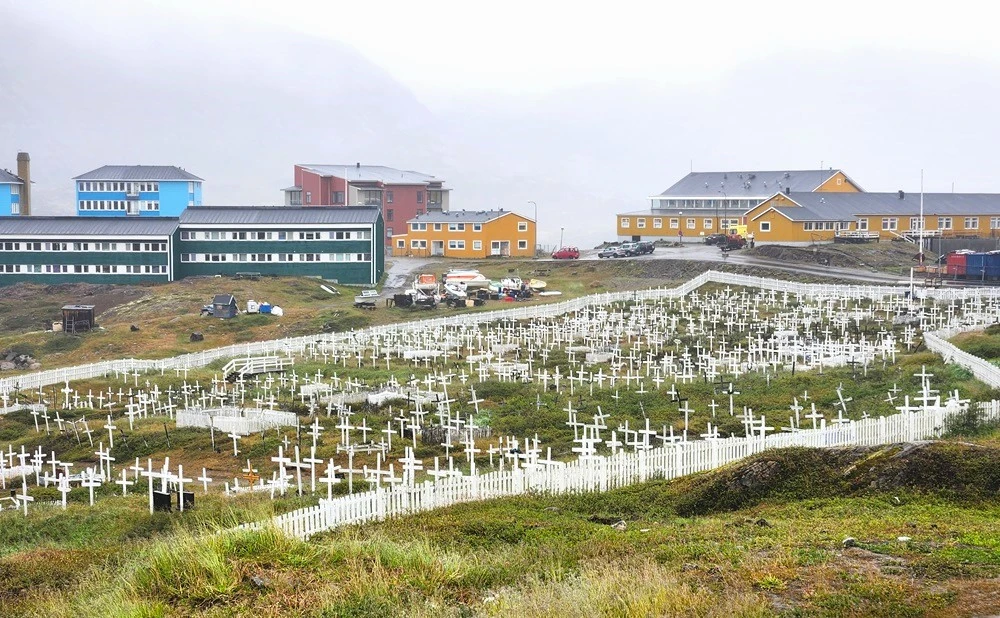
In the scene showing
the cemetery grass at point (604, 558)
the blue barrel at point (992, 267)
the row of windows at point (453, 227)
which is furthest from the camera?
the row of windows at point (453, 227)

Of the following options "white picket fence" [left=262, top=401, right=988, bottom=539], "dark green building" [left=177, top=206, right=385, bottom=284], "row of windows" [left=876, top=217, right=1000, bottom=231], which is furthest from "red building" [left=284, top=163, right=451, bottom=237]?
"white picket fence" [left=262, top=401, right=988, bottom=539]

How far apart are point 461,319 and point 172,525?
121ft

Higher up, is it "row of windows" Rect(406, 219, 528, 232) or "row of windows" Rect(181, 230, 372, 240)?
"row of windows" Rect(406, 219, 528, 232)

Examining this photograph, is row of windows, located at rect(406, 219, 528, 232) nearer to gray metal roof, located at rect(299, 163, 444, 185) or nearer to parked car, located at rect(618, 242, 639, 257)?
parked car, located at rect(618, 242, 639, 257)

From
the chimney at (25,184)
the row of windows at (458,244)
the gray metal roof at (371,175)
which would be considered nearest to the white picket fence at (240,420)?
the row of windows at (458,244)

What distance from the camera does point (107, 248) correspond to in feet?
254

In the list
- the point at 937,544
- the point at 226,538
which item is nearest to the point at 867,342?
the point at 937,544

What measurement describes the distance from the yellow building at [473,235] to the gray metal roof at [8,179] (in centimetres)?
3412

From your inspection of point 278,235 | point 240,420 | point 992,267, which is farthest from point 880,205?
point 240,420

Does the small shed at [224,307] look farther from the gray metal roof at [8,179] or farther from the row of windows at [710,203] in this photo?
the row of windows at [710,203]

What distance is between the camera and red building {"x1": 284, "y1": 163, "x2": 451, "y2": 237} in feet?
370

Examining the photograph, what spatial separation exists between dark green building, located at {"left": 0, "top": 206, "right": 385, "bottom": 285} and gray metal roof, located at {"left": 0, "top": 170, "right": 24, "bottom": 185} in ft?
82.2

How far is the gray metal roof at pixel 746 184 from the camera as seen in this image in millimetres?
104125

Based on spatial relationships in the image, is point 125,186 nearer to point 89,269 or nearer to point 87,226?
point 87,226
